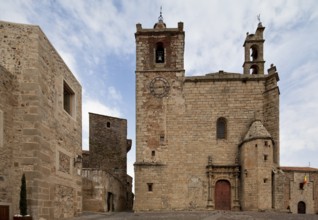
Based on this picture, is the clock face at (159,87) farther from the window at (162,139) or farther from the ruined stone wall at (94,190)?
the ruined stone wall at (94,190)

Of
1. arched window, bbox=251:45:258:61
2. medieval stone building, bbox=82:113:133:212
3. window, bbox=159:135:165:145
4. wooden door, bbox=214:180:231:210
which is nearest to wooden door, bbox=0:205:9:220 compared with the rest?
window, bbox=159:135:165:145

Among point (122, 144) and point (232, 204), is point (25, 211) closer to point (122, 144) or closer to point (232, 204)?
point (232, 204)

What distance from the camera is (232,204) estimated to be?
64.1 ft

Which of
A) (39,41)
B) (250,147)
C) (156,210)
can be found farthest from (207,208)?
(39,41)

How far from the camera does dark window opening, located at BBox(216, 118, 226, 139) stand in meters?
20.7

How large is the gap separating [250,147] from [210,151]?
2.50m

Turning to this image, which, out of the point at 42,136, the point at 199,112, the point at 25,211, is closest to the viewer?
the point at 25,211

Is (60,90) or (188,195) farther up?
(60,90)

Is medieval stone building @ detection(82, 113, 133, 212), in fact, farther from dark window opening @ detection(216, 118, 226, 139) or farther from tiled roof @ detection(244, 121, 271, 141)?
tiled roof @ detection(244, 121, 271, 141)

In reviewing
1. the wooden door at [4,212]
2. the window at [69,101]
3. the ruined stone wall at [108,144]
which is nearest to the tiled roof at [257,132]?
the window at [69,101]

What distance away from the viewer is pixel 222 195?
19.9 metres

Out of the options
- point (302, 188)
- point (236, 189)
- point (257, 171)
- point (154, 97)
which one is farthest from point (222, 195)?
point (302, 188)

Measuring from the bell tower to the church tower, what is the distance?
4.77 metres

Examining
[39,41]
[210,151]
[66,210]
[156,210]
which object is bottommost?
[156,210]
